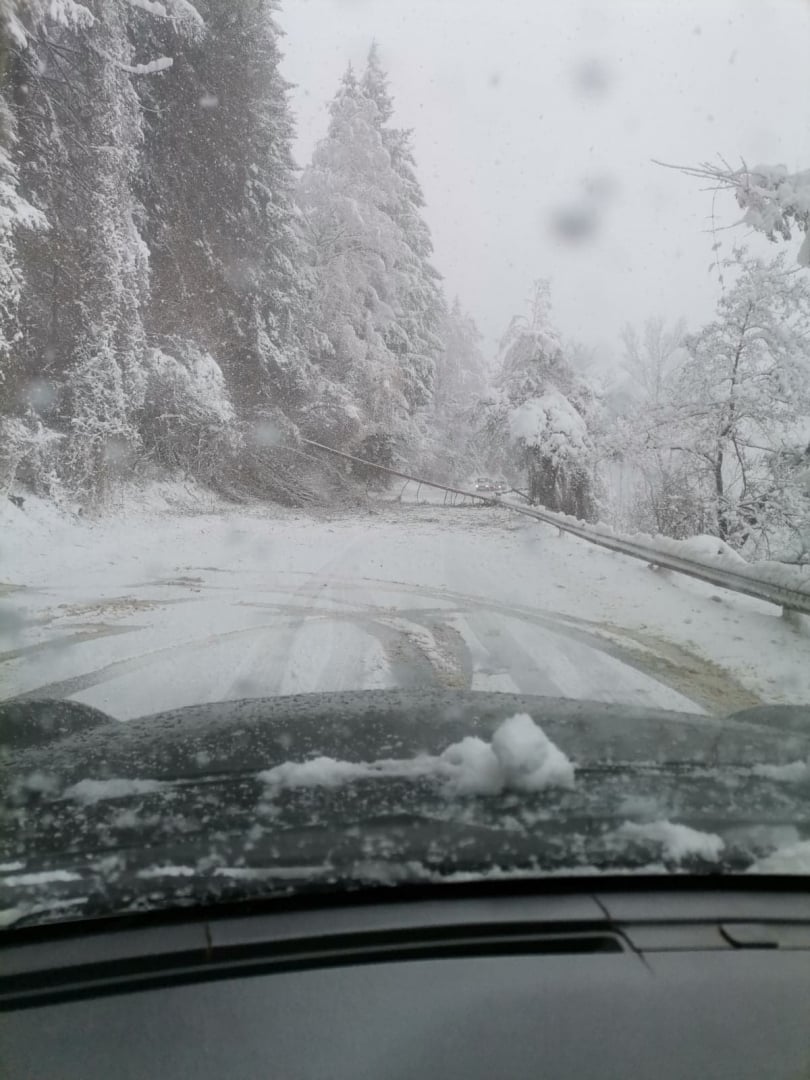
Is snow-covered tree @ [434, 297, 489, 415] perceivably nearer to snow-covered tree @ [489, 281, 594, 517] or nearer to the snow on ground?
snow-covered tree @ [489, 281, 594, 517]

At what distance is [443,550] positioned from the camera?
1186 centimetres

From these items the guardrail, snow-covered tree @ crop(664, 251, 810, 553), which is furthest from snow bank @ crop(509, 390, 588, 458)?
the guardrail

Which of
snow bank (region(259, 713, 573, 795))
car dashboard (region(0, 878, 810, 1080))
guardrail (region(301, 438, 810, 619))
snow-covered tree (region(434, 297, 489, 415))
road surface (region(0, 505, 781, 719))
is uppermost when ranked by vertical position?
snow-covered tree (region(434, 297, 489, 415))

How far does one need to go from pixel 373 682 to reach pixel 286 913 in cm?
367

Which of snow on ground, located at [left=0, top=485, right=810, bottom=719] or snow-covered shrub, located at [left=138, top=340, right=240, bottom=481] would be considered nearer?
snow on ground, located at [left=0, top=485, right=810, bottom=719]

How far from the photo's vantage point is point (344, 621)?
711 cm

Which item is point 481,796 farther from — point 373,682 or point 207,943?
point 373,682

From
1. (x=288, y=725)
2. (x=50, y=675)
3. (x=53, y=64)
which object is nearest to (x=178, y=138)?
(x=53, y=64)

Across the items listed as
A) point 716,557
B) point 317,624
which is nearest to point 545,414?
point 716,557

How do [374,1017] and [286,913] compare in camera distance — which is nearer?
[374,1017]

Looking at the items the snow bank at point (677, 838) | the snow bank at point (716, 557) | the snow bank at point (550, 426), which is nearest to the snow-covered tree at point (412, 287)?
the snow bank at point (550, 426)

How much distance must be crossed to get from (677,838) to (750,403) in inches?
508

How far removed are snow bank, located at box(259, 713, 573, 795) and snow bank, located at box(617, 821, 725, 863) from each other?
11.9 inches

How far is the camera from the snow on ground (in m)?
5.47
